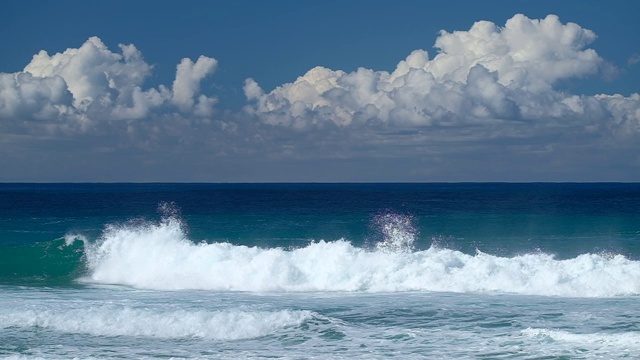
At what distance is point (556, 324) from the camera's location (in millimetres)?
20375

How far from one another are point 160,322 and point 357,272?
30.7ft

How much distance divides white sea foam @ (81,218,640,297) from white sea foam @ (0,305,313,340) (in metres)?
6.47

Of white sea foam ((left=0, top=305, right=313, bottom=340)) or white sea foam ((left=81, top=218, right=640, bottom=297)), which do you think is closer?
white sea foam ((left=0, top=305, right=313, bottom=340))

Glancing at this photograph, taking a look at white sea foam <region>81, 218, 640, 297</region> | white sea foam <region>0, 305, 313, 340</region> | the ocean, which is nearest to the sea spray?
the ocean

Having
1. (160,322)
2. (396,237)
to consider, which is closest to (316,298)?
(160,322)

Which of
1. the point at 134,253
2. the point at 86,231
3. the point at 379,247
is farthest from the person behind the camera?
the point at 86,231

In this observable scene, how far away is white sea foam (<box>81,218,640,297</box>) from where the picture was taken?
26.5 metres

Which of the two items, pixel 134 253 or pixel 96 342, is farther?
pixel 134 253

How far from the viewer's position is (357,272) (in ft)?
92.3

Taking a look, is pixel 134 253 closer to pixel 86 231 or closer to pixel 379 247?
pixel 379 247

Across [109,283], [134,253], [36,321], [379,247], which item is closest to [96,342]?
[36,321]

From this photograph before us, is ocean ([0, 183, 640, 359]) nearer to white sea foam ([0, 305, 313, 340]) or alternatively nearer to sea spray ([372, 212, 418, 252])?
white sea foam ([0, 305, 313, 340])

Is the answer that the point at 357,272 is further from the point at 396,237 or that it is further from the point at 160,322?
the point at 396,237

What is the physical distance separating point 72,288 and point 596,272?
62.6 feet
